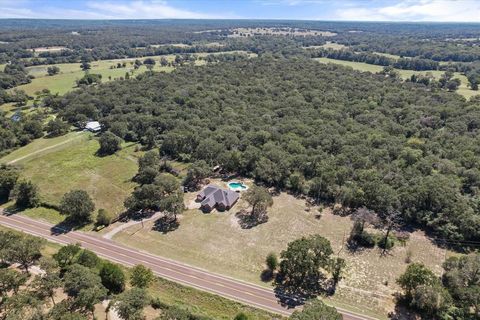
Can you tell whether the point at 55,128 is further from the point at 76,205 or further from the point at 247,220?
the point at 247,220

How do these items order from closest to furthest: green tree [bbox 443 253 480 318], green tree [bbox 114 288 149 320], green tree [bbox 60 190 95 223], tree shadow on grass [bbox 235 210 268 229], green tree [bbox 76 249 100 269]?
green tree [bbox 114 288 149 320] → green tree [bbox 443 253 480 318] → green tree [bbox 76 249 100 269] → green tree [bbox 60 190 95 223] → tree shadow on grass [bbox 235 210 268 229]

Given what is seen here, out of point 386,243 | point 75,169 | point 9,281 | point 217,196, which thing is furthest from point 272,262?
point 75,169

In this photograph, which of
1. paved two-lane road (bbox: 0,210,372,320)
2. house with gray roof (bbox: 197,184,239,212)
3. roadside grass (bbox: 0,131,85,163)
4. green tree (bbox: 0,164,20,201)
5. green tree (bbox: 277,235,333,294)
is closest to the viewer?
paved two-lane road (bbox: 0,210,372,320)

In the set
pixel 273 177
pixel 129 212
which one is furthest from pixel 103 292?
pixel 273 177

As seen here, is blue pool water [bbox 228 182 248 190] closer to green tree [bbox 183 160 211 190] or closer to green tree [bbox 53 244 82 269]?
green tree [bbox 183 160 211 190]

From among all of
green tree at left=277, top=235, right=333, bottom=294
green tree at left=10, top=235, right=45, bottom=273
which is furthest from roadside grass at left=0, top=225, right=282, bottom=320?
green tree at left=10, top=235, right=45, bottom=273

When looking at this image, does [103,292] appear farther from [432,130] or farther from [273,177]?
[432,130]
